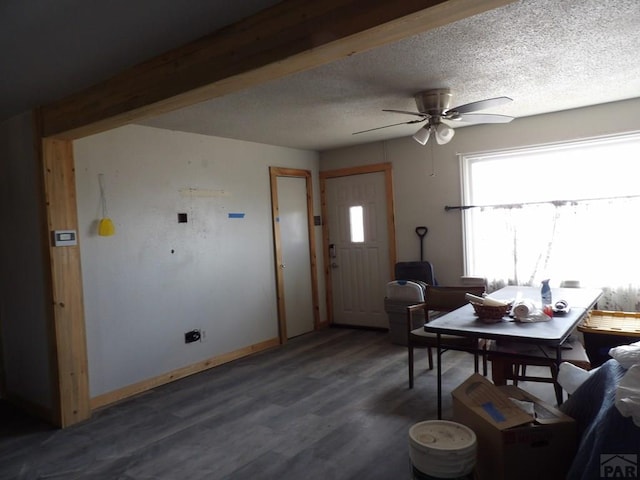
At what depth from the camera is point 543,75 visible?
329cm

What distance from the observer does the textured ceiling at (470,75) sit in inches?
94.7

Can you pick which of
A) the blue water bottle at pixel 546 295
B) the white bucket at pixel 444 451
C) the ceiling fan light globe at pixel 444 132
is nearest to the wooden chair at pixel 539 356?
the blue water bottle at pixel 546 295

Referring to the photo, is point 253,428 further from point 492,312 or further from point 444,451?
point 492,312

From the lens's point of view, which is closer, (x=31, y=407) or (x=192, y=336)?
(x=31, y=407)

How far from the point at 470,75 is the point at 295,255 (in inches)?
125

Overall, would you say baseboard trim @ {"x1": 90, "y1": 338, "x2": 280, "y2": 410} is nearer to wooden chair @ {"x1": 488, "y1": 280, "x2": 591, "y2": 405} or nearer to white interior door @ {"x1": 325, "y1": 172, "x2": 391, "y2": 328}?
white interior door @ {"x1": 325, "y1": 172, "x2": 391, "y2": 328}

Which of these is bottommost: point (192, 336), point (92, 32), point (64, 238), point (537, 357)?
point (192, 336)

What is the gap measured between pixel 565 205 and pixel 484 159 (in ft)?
3.18

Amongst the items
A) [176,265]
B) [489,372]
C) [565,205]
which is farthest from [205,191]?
[565,205]

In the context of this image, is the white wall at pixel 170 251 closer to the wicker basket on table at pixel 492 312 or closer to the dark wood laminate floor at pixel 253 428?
the dark wood laminate floor at pixel 253 428

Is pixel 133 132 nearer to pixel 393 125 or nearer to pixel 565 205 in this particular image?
pixel 393 125

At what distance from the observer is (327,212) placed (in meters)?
6.14

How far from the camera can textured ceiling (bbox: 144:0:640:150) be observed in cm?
240

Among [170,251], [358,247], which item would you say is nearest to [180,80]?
[170,251]
